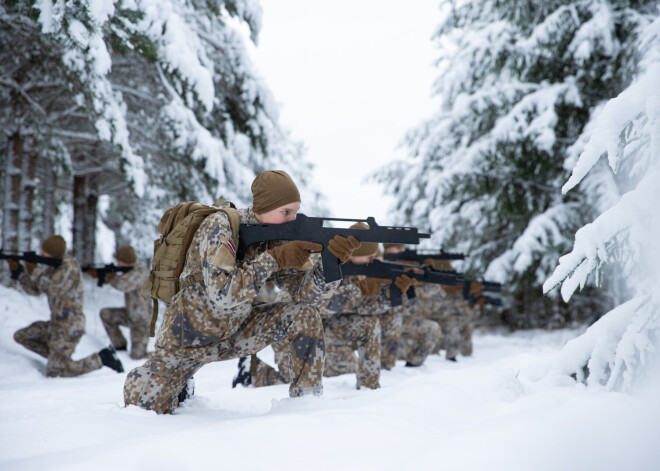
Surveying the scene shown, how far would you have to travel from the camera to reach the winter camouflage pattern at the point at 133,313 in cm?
848

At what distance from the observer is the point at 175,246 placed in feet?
11.0

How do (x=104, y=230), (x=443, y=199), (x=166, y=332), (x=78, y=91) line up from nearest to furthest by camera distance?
(x=166, y=332) < (x=78, y=91) < (x=443, y=199) < (x=104, y=230)

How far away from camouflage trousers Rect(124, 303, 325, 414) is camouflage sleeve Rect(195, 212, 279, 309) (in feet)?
1.34

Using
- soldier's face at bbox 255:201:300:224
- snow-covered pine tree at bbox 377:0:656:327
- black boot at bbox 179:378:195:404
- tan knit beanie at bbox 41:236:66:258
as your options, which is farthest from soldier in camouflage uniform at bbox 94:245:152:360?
snow-covered pine tree at bbox 377:0:656:327

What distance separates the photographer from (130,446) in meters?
2.13

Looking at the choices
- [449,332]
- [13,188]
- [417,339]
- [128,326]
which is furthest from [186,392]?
[13,188]

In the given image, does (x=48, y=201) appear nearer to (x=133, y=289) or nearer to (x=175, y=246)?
(x=133, y=289)

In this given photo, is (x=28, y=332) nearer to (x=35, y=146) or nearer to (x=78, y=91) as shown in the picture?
(x=78, y=91)

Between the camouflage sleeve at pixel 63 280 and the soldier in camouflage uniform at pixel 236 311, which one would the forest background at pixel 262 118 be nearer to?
the camouflage sleeve at pixel 63 280

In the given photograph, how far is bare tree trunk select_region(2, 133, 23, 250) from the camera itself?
9734 mm

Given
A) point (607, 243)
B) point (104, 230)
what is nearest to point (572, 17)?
point (607, 243)

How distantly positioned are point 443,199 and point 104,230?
16599 millimetres

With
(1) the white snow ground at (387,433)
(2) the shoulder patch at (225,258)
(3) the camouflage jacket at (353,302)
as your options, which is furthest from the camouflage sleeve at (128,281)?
(2) the shoulder patch at (225,258)

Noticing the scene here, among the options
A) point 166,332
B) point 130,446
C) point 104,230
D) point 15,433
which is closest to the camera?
point 130,446
